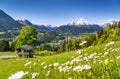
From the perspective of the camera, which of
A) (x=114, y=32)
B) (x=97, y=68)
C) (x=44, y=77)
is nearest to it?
(x=97, y=68)

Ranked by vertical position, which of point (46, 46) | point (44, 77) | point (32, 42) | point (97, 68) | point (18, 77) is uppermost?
point (18, 77)

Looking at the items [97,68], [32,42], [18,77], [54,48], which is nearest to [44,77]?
[97,68]

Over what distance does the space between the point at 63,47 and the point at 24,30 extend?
71.5 m

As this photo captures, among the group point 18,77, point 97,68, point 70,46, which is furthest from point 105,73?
point 70,46

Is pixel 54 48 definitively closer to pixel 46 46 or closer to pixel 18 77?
pixel 46 46

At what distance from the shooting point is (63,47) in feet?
552

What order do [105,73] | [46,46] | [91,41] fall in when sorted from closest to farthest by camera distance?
1. [105,73]
2. [91,41]
3. [46,46]

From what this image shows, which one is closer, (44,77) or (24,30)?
(44,77)

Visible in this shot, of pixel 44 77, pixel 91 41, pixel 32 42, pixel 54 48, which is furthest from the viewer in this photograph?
pixel 54 48

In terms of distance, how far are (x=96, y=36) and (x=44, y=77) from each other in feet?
422

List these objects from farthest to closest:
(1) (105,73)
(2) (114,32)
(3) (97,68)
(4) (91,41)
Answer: (4) (91,41)
(2) (114,32)
(3) (97,68)
(1) (105,73)

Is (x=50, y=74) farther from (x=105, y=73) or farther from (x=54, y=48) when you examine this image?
(x=54, y=48)

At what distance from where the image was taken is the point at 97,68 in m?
5.64

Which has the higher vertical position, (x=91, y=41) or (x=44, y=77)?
(x=44, y=77)
